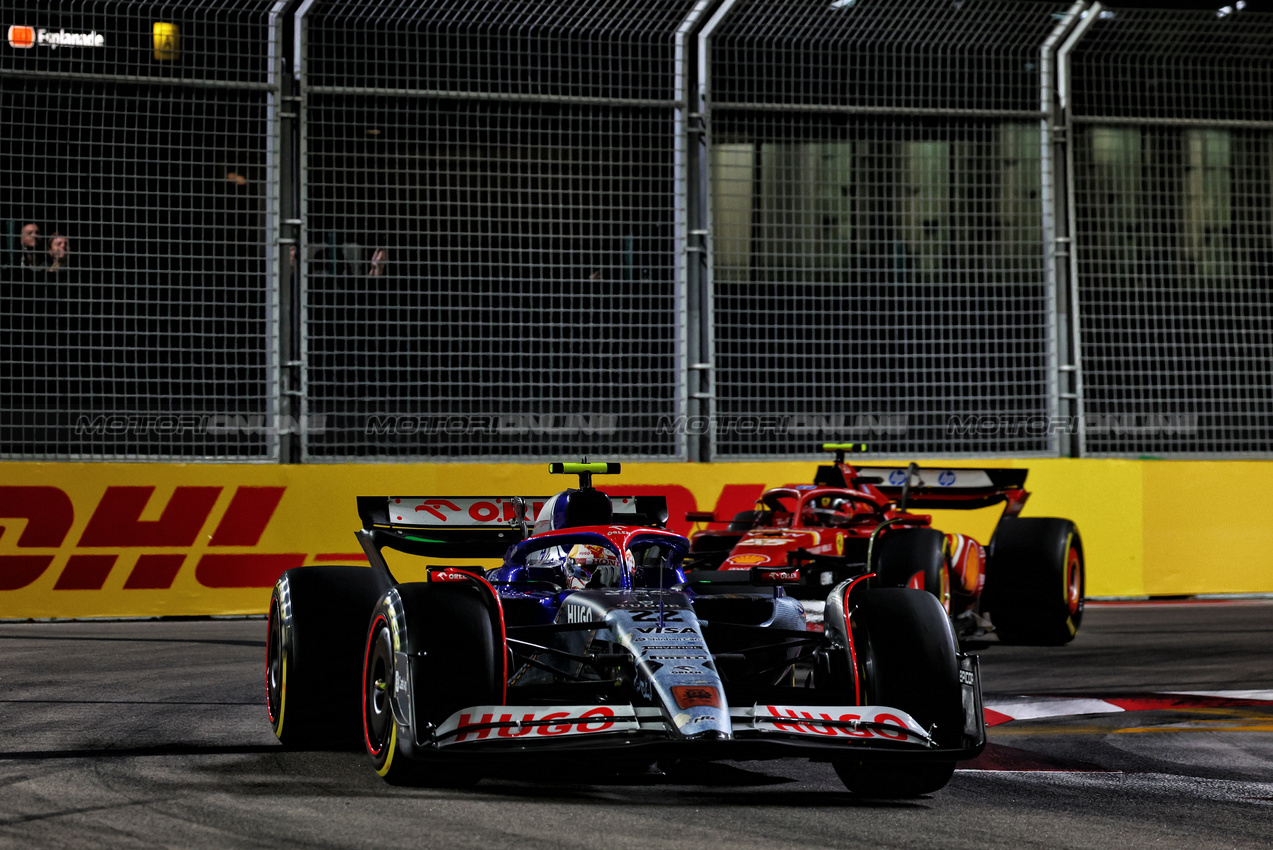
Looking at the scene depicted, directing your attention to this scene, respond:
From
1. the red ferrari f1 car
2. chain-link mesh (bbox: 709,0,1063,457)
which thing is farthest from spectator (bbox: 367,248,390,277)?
the red ferrari f1 car

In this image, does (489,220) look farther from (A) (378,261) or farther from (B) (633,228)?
(B) (633,228)

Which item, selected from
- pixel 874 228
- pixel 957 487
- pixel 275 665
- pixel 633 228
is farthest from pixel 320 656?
pixel 874 228

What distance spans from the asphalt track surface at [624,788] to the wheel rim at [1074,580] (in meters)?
2.03

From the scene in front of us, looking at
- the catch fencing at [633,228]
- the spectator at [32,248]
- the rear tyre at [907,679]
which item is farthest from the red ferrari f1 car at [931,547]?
the spectator at [32,248]

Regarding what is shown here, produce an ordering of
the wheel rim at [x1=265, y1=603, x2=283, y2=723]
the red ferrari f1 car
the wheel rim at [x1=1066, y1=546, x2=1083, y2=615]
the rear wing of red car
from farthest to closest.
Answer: the rear wing of red car, the wheel rim at [x1=1066, y1=546, x2=1083, y2=615], the red ferrari f1 car, the wheel rim at [x1=265, y1=603, x2=283, y2=723]

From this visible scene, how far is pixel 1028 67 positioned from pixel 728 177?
2.92m

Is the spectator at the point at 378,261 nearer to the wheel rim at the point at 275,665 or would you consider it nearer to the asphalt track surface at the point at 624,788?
the asphalt track surface at the point at 624,788

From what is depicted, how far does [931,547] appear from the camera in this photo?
8906 millimetres

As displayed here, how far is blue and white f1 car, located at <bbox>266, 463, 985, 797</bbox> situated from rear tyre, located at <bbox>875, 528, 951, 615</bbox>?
280cm

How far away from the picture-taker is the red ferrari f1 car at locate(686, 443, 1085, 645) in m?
9.11

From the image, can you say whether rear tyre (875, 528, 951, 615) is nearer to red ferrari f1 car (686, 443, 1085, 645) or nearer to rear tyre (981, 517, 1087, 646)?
red ferrari f1 car (686, 443, 1085, 645)

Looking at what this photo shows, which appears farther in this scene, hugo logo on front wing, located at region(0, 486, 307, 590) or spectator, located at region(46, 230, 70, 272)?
spectator, located at region(46, 230, 70, 272)

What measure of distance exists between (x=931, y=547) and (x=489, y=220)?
4.47 meters

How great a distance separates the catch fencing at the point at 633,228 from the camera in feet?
35.9
